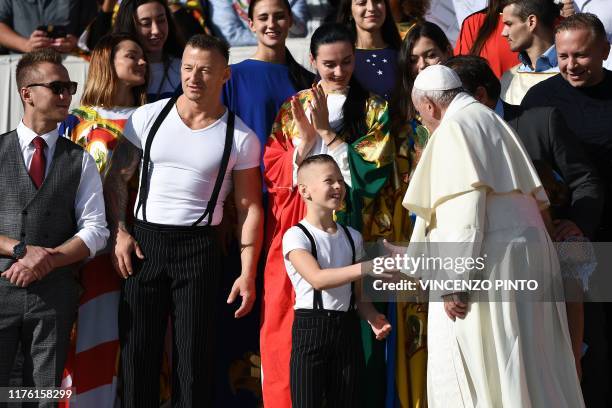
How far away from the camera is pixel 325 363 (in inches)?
186

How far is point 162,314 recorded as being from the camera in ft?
16.7

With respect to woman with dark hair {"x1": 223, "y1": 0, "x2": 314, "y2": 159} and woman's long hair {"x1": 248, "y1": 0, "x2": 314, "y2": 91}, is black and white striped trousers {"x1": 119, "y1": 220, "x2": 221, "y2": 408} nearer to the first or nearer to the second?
woman with dark hair {"x1": 223, "y1": 0, "x2": 314, "y2": 159}

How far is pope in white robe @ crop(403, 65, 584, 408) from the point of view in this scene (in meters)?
4.16

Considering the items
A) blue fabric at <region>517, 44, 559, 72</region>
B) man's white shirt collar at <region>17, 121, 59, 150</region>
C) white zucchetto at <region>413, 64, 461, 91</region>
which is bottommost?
man's white shirt collar at <region>17, 121, 59, 150</region>

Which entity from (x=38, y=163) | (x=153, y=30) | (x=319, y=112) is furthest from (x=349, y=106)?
(x=38, y=163)

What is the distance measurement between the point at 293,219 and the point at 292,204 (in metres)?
0.07

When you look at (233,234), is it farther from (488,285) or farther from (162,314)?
(488,285)


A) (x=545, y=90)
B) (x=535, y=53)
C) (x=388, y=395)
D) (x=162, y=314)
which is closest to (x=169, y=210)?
(x=162, y=314)

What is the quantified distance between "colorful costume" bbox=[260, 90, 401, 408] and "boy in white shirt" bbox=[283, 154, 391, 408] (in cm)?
27

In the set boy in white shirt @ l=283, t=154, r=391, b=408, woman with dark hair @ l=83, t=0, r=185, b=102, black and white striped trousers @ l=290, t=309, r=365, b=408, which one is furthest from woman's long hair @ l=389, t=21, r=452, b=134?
woman with dark hair @ l=83, t=0, r=185, b=102

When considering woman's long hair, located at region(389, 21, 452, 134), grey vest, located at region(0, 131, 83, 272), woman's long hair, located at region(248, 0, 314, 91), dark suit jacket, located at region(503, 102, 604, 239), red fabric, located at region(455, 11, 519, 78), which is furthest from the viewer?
red fabric, located at region(455, 11, 519, 78)

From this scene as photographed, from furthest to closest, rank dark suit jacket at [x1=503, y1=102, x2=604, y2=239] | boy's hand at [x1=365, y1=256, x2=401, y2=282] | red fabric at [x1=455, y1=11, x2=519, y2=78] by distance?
1. red fabric at [x1=455, y1=11, x2=519, y2=78]
2. dark suit jacket at [x1=503, y1=102, x2=604, y2=239]
3. boy's hand at [x1=365, y1=256, x2=401, y2=282]

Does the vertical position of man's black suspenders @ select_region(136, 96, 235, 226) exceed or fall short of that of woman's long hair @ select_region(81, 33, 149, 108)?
it falls short

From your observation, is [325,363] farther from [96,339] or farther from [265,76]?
[265,76]
